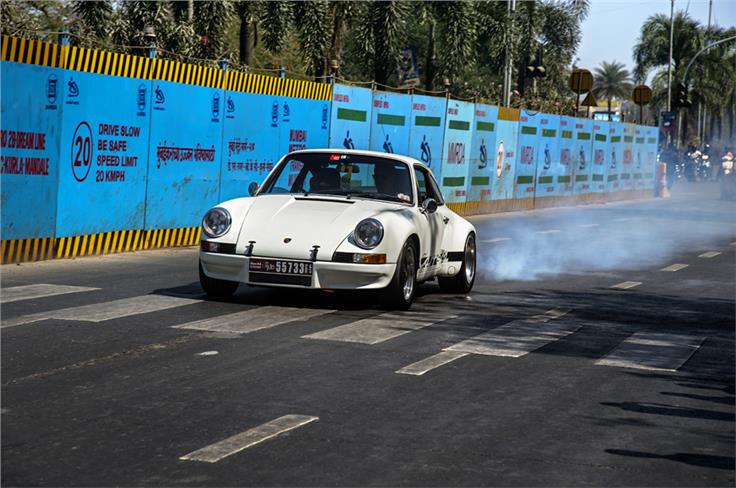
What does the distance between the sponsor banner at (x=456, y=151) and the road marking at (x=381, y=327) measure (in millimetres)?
17075

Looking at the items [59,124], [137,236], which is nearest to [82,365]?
[59,124]

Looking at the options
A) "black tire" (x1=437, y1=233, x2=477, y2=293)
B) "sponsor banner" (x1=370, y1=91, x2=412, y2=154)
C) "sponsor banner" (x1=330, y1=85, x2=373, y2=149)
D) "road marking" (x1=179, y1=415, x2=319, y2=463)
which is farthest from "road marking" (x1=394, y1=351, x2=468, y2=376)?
"sponsor banner" (x1=370, y1=91, x2=412, y2=154)

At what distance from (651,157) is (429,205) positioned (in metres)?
39.5

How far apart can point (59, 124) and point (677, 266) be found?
9.20 meters

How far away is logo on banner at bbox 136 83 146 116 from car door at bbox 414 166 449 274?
5.24 meters

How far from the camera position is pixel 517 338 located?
32.8 ft

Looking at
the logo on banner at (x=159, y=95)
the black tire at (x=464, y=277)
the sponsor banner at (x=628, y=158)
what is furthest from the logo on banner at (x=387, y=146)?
the sponsor banner at (x=628, y=158)

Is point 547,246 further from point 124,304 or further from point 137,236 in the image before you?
point 124,304

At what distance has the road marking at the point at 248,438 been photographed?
573cm

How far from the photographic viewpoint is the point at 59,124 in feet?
48.8

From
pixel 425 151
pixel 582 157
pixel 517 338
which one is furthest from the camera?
pixel 582 157

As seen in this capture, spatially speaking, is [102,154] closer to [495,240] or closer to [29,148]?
[29,148]

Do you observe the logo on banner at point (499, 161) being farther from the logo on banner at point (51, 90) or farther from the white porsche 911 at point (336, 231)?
the white porsche 911 at point (336, 231)

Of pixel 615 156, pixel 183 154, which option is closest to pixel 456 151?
pixel 183 154
